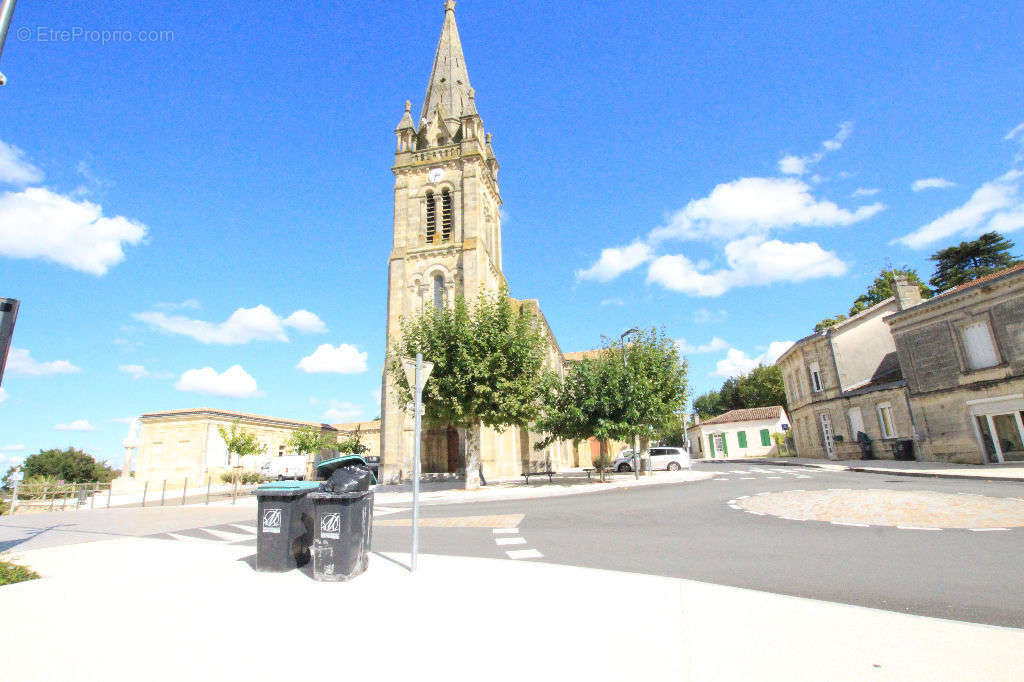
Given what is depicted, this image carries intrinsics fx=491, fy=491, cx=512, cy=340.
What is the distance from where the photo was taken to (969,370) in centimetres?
1958

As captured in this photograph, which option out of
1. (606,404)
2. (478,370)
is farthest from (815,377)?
(478,370)

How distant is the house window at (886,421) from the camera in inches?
939

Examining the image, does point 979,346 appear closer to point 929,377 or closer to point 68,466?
point 929,377

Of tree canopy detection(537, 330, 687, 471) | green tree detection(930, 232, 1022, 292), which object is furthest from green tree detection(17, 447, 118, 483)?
green tree detection(930, 232, 1022, 292)

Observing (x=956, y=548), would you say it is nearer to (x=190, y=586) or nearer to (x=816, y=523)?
(x=816, y=523)

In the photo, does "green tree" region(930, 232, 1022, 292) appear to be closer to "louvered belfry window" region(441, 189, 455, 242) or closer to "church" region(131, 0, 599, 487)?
"church" region(131, 0, 599, 487)

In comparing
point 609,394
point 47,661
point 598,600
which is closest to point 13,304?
point 47,661

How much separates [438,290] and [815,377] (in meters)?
23.3

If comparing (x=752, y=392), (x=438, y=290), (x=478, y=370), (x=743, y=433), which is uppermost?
(x=438, y=290)

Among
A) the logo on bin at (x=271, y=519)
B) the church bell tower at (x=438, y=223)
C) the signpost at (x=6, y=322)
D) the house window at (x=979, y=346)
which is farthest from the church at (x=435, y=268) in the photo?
the signpost at (x=6, y=322)

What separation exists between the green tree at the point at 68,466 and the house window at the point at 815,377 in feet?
163

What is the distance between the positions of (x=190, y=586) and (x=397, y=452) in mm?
21803

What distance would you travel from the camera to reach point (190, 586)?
543 centimetres

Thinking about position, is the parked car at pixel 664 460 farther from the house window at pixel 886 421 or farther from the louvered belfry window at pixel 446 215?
the louvered belfry window at pixel 446 215
